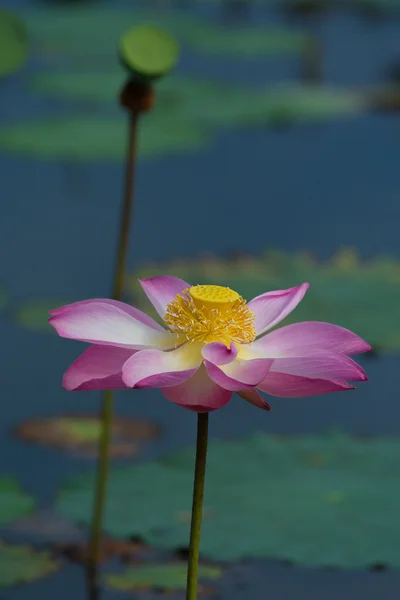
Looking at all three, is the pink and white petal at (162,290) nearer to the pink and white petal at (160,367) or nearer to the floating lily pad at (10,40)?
the pink and white petal at (160,367)

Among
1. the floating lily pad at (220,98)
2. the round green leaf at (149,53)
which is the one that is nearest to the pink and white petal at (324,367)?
the round green leaf at (149,53)

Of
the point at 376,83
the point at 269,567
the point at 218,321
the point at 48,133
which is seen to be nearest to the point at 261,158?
the point at 48,133

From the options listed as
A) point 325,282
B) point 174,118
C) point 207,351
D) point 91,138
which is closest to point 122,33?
point 174,118

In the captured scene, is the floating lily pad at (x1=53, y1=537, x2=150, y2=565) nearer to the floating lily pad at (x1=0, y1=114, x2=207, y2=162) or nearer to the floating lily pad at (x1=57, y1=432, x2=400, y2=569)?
the floating lily pad at (x1=57, y1=432, x2=400, y2=569)

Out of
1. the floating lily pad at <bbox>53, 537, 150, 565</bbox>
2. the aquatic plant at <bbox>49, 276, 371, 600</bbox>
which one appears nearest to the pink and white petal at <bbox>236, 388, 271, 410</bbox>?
the aquatic plant at <bbox>49, 276, 371, 600</bbox>

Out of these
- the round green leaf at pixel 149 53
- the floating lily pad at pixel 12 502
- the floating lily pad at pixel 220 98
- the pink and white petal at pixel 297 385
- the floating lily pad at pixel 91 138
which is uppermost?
the floating lily pad at pixel 220 98
